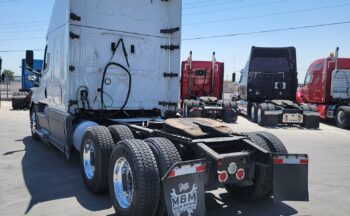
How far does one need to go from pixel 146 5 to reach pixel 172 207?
514cm

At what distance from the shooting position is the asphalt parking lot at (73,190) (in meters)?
4.61

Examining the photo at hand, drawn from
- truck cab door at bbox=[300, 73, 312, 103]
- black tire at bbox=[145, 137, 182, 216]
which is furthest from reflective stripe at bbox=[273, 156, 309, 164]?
truck cab door at bbox=[300, 73, 312, 103]

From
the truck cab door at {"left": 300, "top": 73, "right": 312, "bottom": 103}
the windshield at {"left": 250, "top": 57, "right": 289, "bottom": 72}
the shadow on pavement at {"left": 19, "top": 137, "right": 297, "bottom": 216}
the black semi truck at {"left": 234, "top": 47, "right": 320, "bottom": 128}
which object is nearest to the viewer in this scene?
the shadow on pavement at {"left": 19, "top": 137, "right": 297, "bottom": 216}

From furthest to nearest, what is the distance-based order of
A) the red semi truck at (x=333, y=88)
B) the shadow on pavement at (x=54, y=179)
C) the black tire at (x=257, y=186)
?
the red semi truck at (x=333, y=88)
the shadow on pavement at (x=54, y=179)
the black tire at (x=257, y=186)

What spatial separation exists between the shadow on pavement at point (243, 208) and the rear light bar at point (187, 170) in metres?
0.94

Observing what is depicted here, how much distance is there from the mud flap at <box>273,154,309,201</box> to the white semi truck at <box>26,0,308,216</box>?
0.5 inches

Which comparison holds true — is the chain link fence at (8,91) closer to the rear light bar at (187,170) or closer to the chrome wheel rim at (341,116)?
the chrome wheel rim at (341,116)

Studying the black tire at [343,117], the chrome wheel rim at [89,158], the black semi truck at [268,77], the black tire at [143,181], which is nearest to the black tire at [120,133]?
the chrome wheel rim at [89,158]

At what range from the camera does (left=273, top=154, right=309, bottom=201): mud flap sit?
14.2 feet

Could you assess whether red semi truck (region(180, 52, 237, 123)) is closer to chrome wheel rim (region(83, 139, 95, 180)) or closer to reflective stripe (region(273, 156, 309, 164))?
chrome wheel rim (region(83, 139, 95, 180))

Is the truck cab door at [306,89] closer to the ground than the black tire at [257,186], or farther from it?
farther from it

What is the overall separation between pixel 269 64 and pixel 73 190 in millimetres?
13466

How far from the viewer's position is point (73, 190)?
5.36 meters

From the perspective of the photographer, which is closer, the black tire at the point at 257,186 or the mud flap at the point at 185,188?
the mud flap at the point at 185,188
